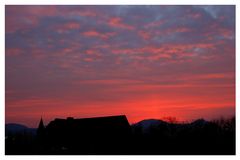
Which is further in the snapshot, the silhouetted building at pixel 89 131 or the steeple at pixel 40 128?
the steeple at pixel 40 128

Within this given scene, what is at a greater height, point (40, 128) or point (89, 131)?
point (89, 131)

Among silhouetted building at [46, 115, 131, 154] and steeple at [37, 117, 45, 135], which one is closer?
silhouetted building at [46, 115, 131, 154]

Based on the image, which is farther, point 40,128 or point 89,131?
point 40,128
